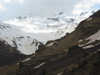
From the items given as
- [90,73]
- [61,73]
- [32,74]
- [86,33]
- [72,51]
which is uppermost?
[86,33]

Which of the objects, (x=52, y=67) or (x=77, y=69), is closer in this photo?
(x=77, y=69)

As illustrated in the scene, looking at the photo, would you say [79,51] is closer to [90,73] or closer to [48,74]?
[48,74]

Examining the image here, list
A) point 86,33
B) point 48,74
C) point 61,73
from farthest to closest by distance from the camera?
point 86,33 → point 48,74 → point 61,73

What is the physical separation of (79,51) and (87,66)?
4342cm

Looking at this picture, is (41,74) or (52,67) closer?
(41,74)

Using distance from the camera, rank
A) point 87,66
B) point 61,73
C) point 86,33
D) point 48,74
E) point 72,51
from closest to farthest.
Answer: point 87,66
point 61,73
point 48,74
point 72,51
point 86,33

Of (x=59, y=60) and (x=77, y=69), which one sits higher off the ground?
(x=59, y=60)

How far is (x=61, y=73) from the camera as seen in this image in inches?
3807

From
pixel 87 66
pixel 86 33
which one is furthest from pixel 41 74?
pixel 86 33

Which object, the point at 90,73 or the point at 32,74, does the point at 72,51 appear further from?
the point at 90,73

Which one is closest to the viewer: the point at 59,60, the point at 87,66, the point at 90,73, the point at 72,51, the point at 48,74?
the point at 90,73

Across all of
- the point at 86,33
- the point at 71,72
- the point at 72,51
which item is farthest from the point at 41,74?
the point at 86,33

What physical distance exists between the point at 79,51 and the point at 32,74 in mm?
35420

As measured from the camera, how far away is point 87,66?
295 feet
